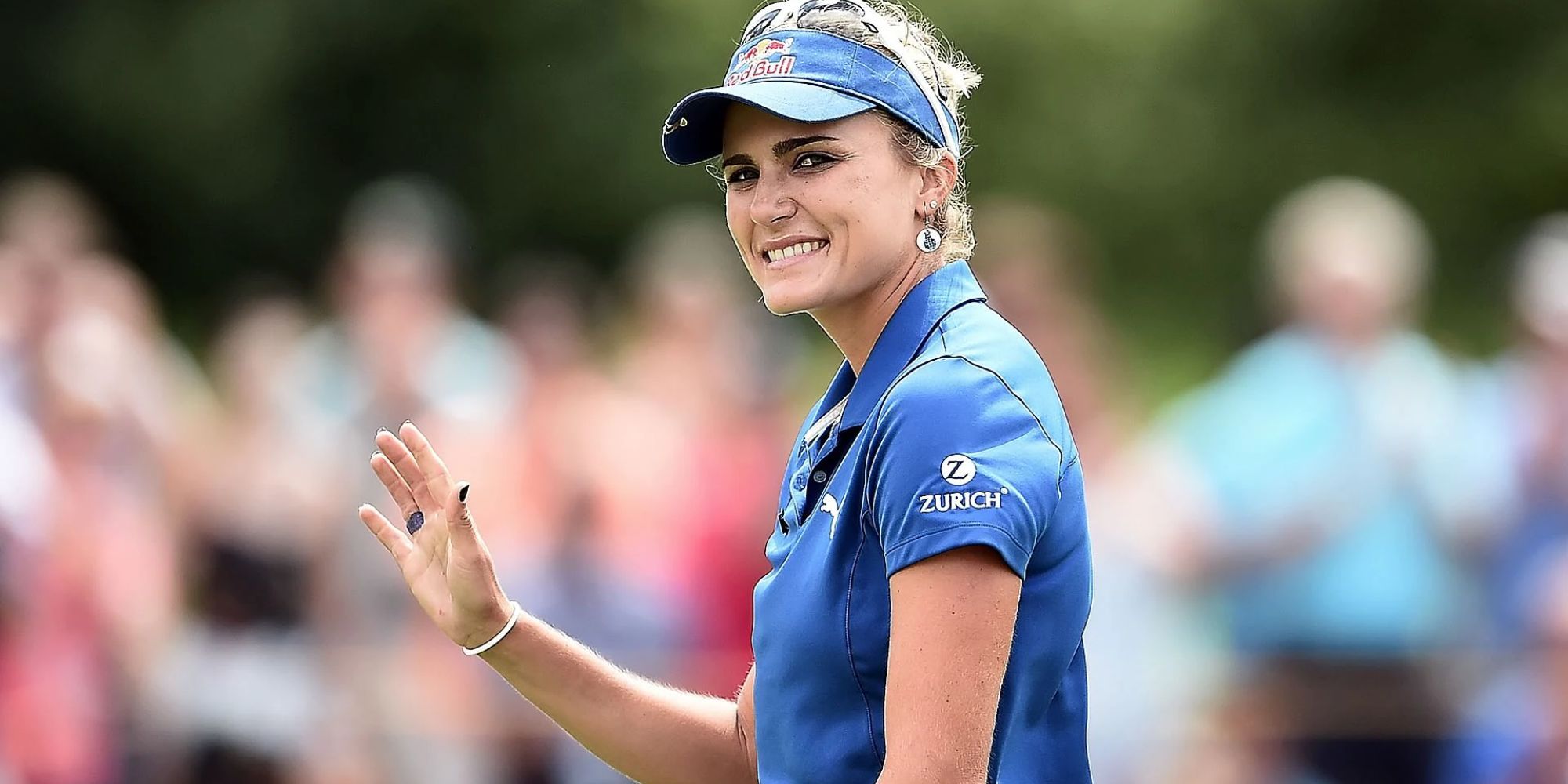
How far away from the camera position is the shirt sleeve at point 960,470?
2.46 m

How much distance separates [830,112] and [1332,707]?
3946 mm

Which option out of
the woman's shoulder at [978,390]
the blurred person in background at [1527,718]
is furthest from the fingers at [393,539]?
the blurred person in background at [1527,718]

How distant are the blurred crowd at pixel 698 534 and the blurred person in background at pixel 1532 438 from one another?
0.01 meters

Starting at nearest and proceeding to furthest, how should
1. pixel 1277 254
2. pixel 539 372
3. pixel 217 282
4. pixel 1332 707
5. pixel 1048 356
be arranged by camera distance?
pixel 1332 707 < pixel 1048 356 < pixel 1277 254 < pixel 539 372 < pixel 217 282

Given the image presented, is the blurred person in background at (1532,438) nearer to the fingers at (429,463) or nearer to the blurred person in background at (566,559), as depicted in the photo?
the blurred person in background at (566,559)

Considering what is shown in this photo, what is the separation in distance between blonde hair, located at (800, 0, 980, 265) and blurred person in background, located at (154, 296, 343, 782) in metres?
4.24

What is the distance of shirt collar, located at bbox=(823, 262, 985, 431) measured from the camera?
2750 mm

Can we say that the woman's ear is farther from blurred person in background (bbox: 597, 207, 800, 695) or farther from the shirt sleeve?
blurred person in background (bbox: 597, 207, 800, 695)

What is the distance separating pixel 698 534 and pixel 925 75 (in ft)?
14.6

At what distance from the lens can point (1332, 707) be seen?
6.12 meters

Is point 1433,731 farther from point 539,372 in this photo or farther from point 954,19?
point 954,19

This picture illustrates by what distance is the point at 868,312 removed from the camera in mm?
2906

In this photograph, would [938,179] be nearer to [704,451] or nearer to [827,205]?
[827,205]

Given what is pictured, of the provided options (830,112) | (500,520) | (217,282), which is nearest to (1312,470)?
(500,520)
